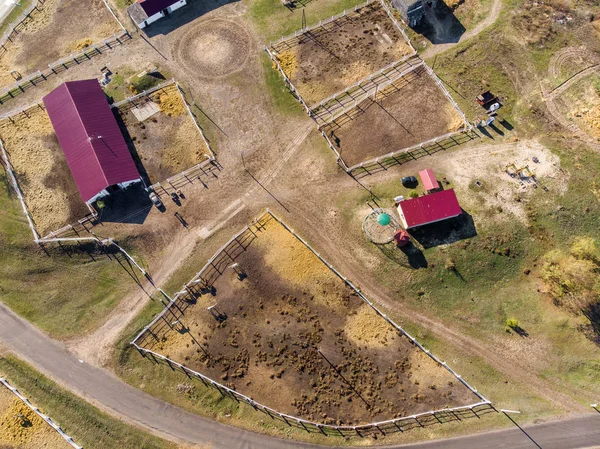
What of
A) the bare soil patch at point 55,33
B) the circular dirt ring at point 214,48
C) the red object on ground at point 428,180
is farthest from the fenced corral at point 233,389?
the bare soil patch at point 55,33

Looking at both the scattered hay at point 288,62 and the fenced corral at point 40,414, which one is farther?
the scattered hay at point 288,62

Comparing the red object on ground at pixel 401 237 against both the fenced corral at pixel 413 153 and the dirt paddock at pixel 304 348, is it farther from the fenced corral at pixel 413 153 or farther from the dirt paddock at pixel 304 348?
the fenced corral at pixel 413 153

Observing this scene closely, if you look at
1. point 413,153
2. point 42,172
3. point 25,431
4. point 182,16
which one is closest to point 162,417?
point 25,431

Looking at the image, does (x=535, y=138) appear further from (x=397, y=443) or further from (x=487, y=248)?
(x=397, y=443)

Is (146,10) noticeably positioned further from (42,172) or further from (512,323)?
(512,323)

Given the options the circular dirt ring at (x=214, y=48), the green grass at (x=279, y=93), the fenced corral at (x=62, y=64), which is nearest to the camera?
the green grass at (x=279, y=93)

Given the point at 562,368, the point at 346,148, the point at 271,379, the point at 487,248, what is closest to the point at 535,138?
the point at 487,248

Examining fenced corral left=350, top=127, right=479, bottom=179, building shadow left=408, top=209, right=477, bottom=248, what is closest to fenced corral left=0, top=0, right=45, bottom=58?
fenced corral left=350, top=127, right=479, bottom=179

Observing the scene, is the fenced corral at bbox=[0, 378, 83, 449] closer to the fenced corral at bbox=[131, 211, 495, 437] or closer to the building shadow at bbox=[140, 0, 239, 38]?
the fenced corral at bbox=[131, 211, 495, 437]
